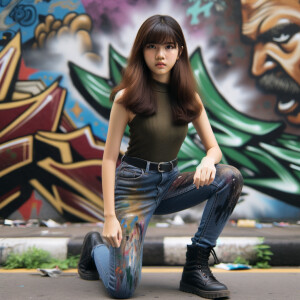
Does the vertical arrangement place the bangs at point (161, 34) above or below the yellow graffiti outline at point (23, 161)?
above

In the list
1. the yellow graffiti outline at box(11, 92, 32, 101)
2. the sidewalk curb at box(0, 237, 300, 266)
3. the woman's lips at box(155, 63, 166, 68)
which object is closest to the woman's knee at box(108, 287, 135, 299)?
the sidewalk curb at box(0, 237, 300, 266)

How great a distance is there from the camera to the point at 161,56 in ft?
9.29

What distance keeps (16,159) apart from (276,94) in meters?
2.78

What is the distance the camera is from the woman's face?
9.33ft

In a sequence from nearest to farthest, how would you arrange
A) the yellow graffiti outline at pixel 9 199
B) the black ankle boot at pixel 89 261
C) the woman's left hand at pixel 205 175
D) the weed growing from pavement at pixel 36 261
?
the woman's left hand at pixel 205 175 → the black ankle boot at pixel 89 261 → the weed growing from pavement at pixel 36 261 → the yellow graffiti outline at pixel 9 199

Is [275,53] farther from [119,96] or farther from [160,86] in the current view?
[119,96]

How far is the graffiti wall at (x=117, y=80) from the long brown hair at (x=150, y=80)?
2507 mm

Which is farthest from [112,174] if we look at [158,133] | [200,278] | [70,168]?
[70,168]

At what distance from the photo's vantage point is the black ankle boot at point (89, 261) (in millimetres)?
3357

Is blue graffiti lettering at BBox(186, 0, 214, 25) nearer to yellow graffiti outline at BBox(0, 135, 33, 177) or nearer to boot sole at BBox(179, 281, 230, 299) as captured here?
yellow graffiti outline at BBox(0, 135, 33, 177)

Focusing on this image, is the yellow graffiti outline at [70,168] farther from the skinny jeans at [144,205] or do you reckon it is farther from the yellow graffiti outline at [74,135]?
the skinny jeans at [144,205]

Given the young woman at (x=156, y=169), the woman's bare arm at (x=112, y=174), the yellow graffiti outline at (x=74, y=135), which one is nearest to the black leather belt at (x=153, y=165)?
the young woman at (x=156, y=169)

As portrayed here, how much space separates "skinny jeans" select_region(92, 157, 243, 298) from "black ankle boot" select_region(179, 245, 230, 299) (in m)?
0.06

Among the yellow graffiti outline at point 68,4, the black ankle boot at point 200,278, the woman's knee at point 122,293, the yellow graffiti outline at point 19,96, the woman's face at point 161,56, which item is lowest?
the woman's knee at point 122,293
